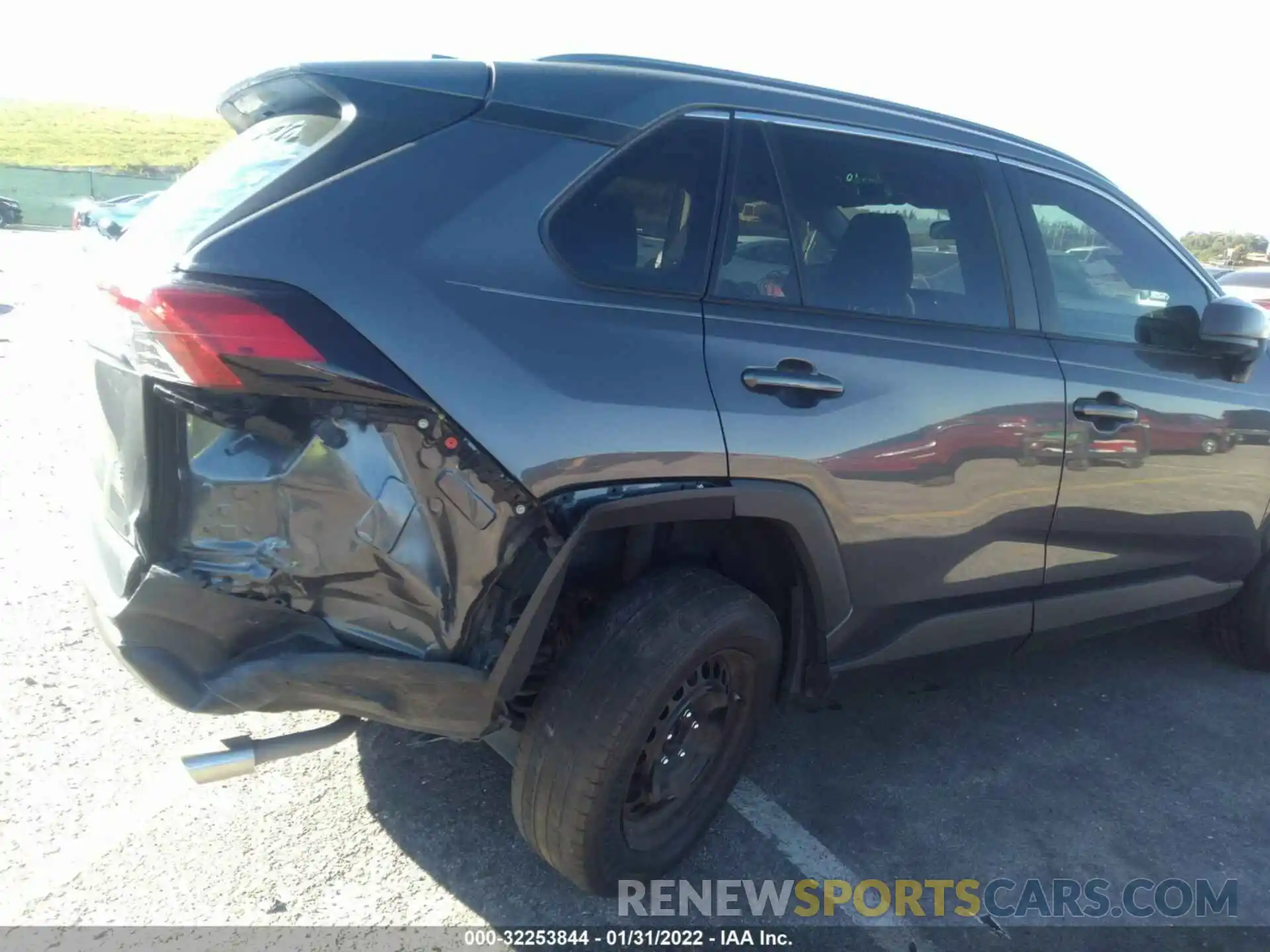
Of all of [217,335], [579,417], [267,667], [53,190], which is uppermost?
[217,335]

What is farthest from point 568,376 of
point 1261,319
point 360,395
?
point 1261,319

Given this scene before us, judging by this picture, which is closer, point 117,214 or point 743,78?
point 743,78

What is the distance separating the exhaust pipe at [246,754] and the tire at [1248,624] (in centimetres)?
367

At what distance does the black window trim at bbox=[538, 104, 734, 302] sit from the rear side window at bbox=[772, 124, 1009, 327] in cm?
19

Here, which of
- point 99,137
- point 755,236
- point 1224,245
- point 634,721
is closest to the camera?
point 634,721

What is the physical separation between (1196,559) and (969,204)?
1.74 meters

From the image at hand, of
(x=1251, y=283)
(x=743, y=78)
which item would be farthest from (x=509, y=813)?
(x=1251, y=283)

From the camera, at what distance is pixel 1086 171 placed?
3.36m

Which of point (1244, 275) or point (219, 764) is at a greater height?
point (1244, 275)

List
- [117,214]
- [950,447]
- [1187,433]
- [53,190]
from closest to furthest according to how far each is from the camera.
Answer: [950,447], [1187,433], [117,214], [53,190]

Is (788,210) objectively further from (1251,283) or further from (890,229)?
(1251,283)

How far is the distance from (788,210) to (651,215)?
441 mm

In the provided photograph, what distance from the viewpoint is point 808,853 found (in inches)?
109

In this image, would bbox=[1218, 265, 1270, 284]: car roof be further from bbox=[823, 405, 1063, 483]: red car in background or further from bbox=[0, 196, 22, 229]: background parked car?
bbox=[0, 196, 22, 229]: background parked car
